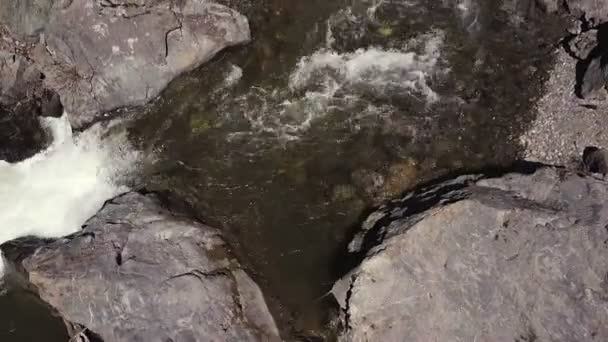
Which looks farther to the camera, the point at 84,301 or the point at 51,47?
the point at 51,47

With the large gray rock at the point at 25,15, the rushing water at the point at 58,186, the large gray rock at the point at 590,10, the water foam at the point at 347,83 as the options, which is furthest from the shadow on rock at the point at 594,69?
the large gray rock at the point at 25,15

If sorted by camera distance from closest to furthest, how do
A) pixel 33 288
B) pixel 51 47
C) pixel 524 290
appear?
pixel 524 290
pixel 33 288
pixel 51 47

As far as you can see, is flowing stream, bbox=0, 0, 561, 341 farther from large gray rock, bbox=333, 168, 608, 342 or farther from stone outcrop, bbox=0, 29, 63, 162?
large gray rock, bbox=333, 168, 608, 342

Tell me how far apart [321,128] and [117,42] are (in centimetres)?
480

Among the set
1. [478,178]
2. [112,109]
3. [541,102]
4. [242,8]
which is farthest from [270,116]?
[541,102]

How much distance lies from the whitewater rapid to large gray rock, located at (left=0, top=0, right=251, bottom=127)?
0.60m

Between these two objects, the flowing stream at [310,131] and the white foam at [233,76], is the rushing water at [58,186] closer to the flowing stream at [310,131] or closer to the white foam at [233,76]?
the flowing stream at [310,131]

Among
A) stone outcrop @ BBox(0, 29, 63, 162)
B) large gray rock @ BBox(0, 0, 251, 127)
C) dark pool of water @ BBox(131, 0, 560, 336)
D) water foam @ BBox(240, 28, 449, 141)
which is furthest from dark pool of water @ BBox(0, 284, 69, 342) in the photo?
water foam @ BBox(240, 28, 449, 141)

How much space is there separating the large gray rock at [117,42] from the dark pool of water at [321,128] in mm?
427

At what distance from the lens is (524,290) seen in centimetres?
1012

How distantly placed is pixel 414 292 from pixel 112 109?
7.61 m

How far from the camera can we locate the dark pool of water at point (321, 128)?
39.1 feet

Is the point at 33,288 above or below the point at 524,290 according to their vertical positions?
below

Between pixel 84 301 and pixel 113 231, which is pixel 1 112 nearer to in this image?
pixel 113 231
